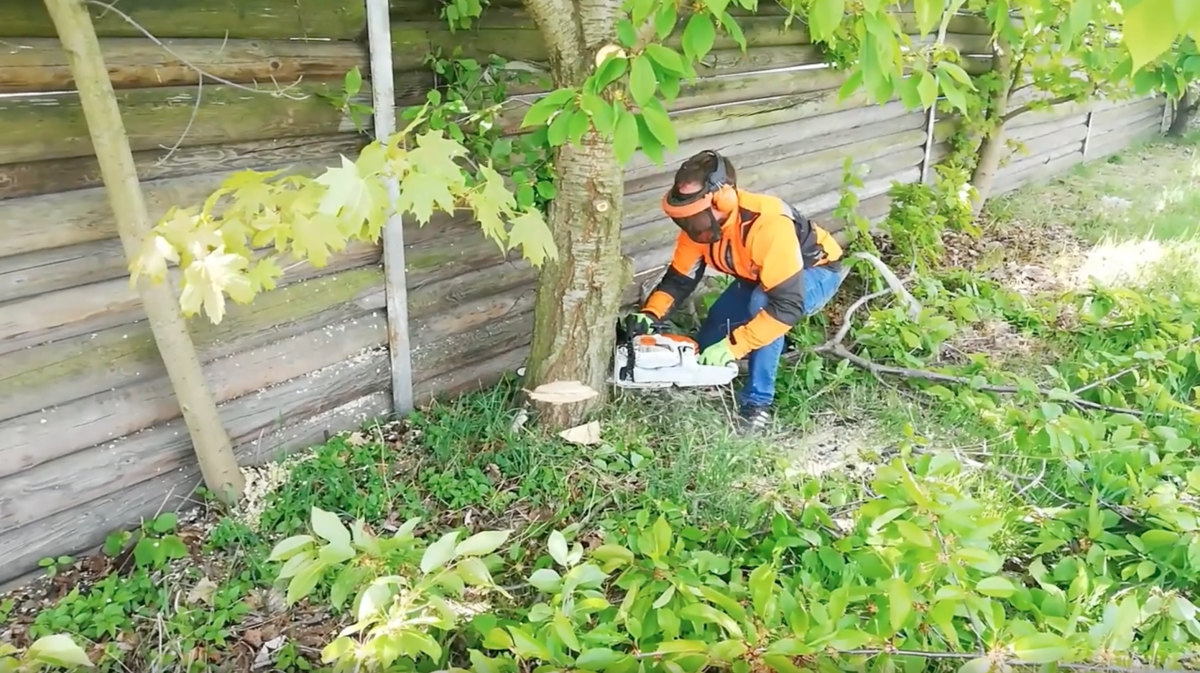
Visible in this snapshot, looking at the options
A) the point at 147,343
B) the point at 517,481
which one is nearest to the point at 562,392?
the point at 517,481

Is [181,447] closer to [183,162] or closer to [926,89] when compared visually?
[183,162]

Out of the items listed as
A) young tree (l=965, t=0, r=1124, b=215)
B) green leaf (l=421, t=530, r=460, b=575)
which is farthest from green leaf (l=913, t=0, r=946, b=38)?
young tree (l=965, t=0, r=1124, b=215)

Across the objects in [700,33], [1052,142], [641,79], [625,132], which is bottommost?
[1052,142]

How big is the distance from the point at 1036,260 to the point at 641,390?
4.14m

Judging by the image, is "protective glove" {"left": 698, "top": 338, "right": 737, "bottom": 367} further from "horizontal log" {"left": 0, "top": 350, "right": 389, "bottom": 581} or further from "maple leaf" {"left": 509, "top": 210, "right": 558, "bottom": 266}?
"maple leaf" {"left": 509, "top": 210, "right": 558, "bottom": 266}

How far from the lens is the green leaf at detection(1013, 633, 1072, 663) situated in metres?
→ 1.45

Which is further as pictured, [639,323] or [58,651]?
[639,323]

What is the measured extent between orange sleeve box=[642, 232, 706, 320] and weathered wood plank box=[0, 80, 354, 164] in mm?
1604

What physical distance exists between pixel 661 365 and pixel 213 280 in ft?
6.64

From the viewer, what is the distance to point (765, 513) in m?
2.88

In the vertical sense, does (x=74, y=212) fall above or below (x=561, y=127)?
below

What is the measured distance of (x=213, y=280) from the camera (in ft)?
5.94

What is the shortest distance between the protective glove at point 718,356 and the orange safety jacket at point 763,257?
4 cm

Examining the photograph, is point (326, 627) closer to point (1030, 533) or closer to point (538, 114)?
point (538, 114)
